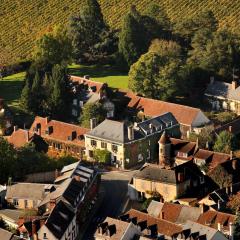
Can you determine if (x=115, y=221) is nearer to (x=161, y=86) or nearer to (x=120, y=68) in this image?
(x=161, y=86)

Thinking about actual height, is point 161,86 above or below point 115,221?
above

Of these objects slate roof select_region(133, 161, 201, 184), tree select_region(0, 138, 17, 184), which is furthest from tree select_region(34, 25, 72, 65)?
slate roof select_region(133, 161, 201, 184)

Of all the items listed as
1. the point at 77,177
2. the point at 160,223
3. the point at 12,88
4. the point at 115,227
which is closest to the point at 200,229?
the point at 160,223

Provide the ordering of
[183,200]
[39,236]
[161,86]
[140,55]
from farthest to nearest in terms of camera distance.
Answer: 1. [140,55]
2. [161,86]
3. [183,200]
4. [39,236]

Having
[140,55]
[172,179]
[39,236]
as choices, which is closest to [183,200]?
[172,179]

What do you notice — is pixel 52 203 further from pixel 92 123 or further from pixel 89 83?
pixel 89 83

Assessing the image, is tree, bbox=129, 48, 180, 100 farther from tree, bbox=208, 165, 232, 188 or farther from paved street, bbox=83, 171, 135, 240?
tree, bbox=208, 165, 232, 188
